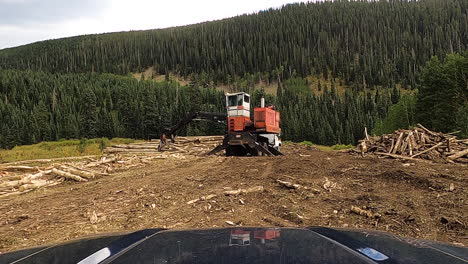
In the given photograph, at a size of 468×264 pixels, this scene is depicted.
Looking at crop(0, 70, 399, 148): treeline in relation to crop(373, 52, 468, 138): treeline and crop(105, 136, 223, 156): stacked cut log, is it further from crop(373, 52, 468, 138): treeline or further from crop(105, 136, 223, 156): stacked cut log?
crop(105, 136, 223, 156): stacked cut log

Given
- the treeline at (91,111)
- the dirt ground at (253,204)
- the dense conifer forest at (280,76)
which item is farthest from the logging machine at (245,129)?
the treeline at (91,111)

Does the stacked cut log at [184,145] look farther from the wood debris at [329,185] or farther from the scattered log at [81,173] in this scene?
the wood debris at [329,185]

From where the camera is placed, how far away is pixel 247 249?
210 centimetres

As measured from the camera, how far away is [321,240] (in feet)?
7.87

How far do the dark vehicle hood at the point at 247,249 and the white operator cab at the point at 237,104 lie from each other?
61.6 ft

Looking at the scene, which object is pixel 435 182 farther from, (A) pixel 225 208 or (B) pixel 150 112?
(B) pixel 150 112

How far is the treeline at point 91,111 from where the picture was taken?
8194 centimetres

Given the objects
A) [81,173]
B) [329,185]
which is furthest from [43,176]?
[329,185]

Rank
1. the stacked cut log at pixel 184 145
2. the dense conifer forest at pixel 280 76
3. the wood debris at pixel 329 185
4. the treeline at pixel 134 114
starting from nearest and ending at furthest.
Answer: the wood debris at pixel 329 185 → the stacked cut log at pixel 184 145 → the dense conifer forest at pixel 280 76 → the treeline at pixel 134 114

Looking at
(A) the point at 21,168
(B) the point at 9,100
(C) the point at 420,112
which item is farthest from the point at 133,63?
(A) the point at 21,168

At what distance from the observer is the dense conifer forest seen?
81375 mm

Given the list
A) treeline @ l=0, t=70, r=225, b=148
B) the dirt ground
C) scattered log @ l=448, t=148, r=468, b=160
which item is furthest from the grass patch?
scattered log @ l=448, t=148, r=468, b=160

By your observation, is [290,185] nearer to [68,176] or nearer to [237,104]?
[68,176]

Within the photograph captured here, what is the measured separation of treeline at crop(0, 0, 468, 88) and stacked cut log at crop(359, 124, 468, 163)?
129 meters
